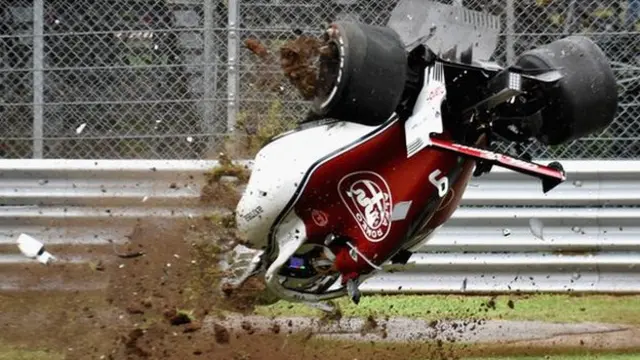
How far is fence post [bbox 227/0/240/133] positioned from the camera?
8906mm

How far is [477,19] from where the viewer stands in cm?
567

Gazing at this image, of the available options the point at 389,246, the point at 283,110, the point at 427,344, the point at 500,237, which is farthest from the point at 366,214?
the point at 500,237

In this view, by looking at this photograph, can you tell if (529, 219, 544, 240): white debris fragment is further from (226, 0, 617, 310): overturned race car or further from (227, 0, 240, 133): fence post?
(226, 0, 617, 310): overturned race car

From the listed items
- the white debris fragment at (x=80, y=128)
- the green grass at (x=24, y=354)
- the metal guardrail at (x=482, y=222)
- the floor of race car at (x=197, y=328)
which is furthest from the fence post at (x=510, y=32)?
the green grass at (x=24, y=354)

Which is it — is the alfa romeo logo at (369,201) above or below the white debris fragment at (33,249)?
above

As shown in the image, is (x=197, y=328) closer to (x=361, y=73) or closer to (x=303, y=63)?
(x=303, y=63)

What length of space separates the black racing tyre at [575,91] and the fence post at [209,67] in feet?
11.7

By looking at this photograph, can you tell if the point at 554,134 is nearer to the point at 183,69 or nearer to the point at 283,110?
the point at 283,110

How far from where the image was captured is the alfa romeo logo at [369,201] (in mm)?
5703

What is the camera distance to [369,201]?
226 inches

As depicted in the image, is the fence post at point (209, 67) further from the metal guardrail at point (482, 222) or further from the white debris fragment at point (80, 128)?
the white debris fragment at point (80, 128)

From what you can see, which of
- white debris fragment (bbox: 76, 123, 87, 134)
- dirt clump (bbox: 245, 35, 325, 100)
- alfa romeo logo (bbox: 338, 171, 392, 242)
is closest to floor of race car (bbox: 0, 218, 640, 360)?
white debris fragment (bbox: 76, 123, 87, 134)

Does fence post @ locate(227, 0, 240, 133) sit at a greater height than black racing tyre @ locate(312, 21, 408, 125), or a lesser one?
lesser

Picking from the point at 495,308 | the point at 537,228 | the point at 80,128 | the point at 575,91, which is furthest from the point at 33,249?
the point at 575,91
